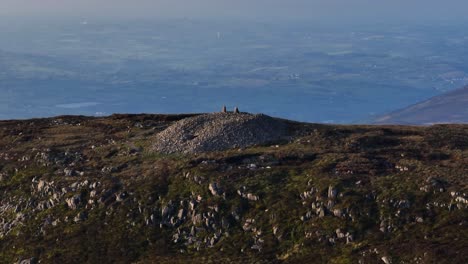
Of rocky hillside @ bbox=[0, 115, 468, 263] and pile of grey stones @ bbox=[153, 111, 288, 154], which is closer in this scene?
rocky hillside @ bbox=[0, 115, 468, 263]

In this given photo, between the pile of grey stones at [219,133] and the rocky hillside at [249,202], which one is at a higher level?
the pile of grey stones at [219,133]

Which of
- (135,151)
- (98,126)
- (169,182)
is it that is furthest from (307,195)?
(98,126)

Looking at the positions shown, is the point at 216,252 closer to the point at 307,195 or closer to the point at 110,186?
the point at 307,195

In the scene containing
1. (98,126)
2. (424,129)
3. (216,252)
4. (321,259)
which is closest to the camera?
(321,259)

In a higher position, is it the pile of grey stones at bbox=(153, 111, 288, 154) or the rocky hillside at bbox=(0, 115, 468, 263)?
the pile of grey stones at bbox=(153, 111, 288, 154)

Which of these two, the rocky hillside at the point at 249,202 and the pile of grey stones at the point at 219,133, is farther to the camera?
the pile of grey stones at the point at 219,133
